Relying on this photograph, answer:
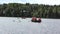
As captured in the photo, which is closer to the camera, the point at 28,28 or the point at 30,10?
the point at 28,28

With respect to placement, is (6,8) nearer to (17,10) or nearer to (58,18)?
(17,10)

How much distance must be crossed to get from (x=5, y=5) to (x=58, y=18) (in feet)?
56.4

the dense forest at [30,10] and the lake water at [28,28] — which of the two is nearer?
the lake water at [28,28]

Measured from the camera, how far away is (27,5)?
73.6 metres

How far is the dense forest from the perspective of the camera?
218 ft

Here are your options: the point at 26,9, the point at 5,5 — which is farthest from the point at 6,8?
the point at 26,9

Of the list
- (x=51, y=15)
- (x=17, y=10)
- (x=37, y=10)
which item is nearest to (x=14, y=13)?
(x=17, y=10)

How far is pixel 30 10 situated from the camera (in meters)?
70.8

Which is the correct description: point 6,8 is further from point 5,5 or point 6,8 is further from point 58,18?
point 58,18

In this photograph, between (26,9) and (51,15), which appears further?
(26,9)

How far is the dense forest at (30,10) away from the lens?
66.3 meters

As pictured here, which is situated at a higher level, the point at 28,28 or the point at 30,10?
the point at 28,28

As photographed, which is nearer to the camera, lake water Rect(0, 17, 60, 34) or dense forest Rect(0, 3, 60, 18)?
lake water Rect(0, 17, 60, 34)

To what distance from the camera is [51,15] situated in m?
66.2
